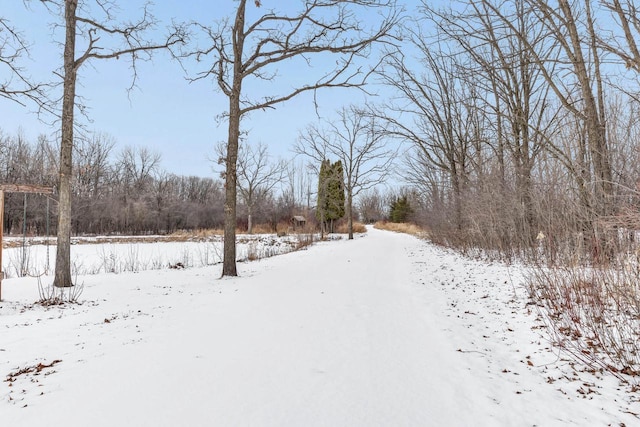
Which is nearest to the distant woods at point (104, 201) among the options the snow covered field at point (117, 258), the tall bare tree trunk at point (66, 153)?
the snow covered field at point (117, 258)

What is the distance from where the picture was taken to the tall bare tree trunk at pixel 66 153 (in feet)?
23.1

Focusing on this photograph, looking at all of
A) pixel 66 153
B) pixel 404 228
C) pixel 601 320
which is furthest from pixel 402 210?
pixel 601 320

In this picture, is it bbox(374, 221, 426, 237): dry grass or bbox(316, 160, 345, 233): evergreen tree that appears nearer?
bbox(316, 160, 345, 233): evergreen tree

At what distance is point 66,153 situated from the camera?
23.3ft

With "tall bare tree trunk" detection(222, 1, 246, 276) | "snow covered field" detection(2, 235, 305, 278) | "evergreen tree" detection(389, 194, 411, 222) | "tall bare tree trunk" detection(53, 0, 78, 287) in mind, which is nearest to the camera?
"tall bare tree trunk" detection(53, 0, 78, 287)

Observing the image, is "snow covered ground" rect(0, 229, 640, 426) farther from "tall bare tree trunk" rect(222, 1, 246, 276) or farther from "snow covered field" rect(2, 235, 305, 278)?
"snow covered field" rect(2, 235, 305, 278)

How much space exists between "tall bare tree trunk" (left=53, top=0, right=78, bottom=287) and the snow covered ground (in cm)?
84

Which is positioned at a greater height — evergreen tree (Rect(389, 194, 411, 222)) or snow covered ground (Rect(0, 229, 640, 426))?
evergreen tree (Rect(389, 194, 411, 222))

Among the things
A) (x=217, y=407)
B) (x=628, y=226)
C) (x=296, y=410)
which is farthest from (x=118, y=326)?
(x=628, y=226)

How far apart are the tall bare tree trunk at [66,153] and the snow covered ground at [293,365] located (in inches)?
32.9

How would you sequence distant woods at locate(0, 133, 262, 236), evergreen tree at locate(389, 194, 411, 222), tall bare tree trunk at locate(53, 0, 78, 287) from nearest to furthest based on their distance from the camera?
1. tall bare tree trunk at locate(53, 0, 78, 287)
2. distant woods at locate(0, 133, 262, 236)
3. evergreen tree at locate(389, 194, 411, 222)

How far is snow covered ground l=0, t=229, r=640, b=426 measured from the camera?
97.2 inches

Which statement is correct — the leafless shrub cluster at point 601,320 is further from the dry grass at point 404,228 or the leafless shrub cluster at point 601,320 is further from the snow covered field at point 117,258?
the dry grass at point 404,228

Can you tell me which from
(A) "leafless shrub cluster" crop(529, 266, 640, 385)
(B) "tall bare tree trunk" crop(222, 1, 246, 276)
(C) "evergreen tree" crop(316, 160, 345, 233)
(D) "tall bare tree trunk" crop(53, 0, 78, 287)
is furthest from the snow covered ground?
(C) "evergreen tree" crop(316, 160, 345, 233)
